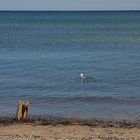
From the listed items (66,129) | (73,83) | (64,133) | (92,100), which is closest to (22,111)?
(66,129)

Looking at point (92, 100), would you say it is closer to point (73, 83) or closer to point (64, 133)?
point (73, 83)

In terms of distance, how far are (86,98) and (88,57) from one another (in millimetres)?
20671

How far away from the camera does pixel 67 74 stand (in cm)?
3925

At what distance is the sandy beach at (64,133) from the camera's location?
1947 cm

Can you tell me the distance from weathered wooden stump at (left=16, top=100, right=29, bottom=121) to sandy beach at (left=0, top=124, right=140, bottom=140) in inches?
44.6

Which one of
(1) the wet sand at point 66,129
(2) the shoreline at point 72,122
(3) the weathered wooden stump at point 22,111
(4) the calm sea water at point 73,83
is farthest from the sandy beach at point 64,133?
(4) the calm sea water at point 73,83

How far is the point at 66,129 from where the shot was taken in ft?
70.8

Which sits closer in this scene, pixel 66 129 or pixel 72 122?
pixel 66 129

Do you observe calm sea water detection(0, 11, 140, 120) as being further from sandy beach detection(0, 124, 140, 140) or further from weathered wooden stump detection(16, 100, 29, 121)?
sandy beach detection(0, 124, 140, 140)

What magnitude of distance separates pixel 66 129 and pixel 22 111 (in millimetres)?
3034

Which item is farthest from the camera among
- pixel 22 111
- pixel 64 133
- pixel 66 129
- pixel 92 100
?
pixel 92 100

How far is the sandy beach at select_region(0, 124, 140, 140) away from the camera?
63.9 ft

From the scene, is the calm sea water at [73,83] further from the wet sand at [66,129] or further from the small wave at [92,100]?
the wet sand at [66,129]

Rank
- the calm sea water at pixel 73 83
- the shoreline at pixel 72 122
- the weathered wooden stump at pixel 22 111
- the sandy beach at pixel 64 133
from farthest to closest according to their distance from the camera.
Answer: the calm sea water at pixel 73 83, the weathered wooden stump at pixel 22 111, the shoreline at pixel 72 122, the sandy beach at pixel 64 133
